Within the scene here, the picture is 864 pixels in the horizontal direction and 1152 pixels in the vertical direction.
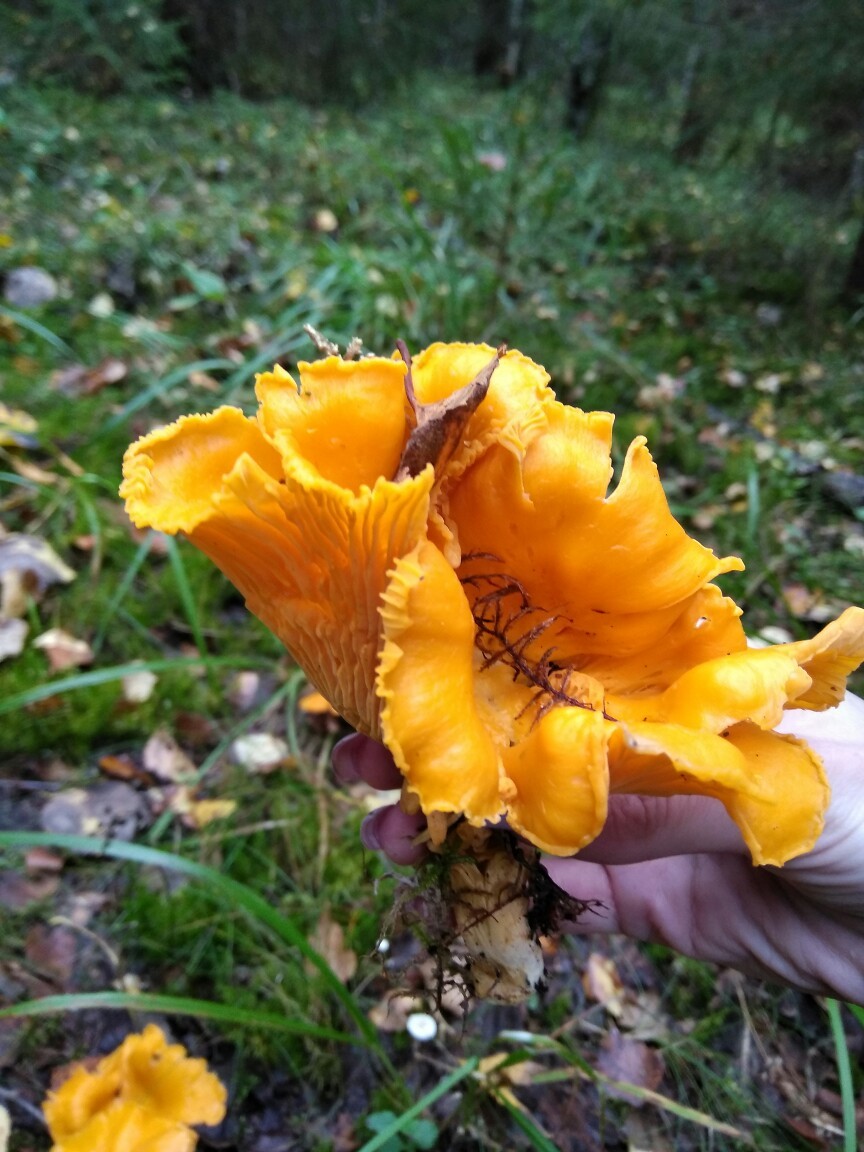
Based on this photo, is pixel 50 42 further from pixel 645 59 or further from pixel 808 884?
pixel 808 884

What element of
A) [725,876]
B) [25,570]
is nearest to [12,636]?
[25,570]

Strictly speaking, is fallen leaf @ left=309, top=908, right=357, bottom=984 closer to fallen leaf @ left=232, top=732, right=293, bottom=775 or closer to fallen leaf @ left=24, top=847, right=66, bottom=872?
fallen leaf @ left=232, top=732, right=293, bottom=775

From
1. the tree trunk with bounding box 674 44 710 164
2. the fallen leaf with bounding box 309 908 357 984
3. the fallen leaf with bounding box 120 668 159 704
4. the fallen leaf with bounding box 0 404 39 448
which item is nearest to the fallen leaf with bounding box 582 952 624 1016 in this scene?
the fallen leaf with bounding box 309 908 357 984

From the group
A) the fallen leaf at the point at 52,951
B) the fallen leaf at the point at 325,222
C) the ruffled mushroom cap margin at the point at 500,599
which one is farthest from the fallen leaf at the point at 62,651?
the fallen leaf at the point at 325,222

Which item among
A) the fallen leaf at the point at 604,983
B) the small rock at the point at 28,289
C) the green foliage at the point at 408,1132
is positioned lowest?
the fallen leaf at the point at 604,983

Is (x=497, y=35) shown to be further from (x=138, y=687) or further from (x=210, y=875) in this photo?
(x=210, y=875)

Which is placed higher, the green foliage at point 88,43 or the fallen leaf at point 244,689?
the green foliage at point 88,43

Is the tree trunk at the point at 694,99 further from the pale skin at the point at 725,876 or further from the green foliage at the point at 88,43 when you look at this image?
the pale skin at the point at 725,876
